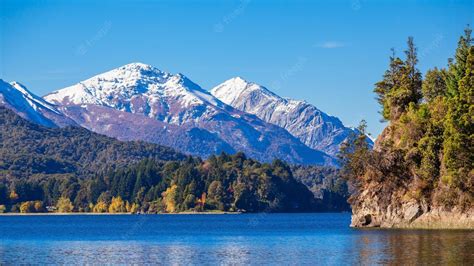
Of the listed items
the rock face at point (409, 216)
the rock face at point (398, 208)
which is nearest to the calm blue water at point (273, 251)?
the rock face at point (409, 216)

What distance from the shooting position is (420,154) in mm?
143875

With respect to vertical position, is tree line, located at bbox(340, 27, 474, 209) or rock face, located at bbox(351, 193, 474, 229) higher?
tree line, located at bbox(340, 27, 474, 209)

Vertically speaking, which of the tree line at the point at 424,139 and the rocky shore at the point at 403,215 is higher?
the tree line at the point at 424,139

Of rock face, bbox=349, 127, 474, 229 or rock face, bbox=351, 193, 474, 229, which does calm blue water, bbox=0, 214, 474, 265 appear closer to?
rock face, bbox=351, 193, 474, 229

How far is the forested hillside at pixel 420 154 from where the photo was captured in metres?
131

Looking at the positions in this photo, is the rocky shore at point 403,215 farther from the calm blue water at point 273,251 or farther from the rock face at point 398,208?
the calm blue water at point 273,251

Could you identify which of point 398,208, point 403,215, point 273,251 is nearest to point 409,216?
point 403,215

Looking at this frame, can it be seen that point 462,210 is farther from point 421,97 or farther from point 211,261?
point 211,261

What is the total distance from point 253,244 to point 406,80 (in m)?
58.4

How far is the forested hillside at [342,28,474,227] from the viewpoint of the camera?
431 ft

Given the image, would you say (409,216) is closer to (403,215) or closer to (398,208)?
(403,215)

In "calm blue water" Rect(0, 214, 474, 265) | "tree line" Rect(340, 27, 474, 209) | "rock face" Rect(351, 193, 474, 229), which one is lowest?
"calm blue water" Rect(0, 214, 474, 265)

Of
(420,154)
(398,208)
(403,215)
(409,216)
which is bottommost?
(409,216)

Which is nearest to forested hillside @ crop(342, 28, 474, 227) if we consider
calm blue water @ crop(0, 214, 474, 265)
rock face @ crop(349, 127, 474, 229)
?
rock face @ crop(349, 127, 474, 229)
